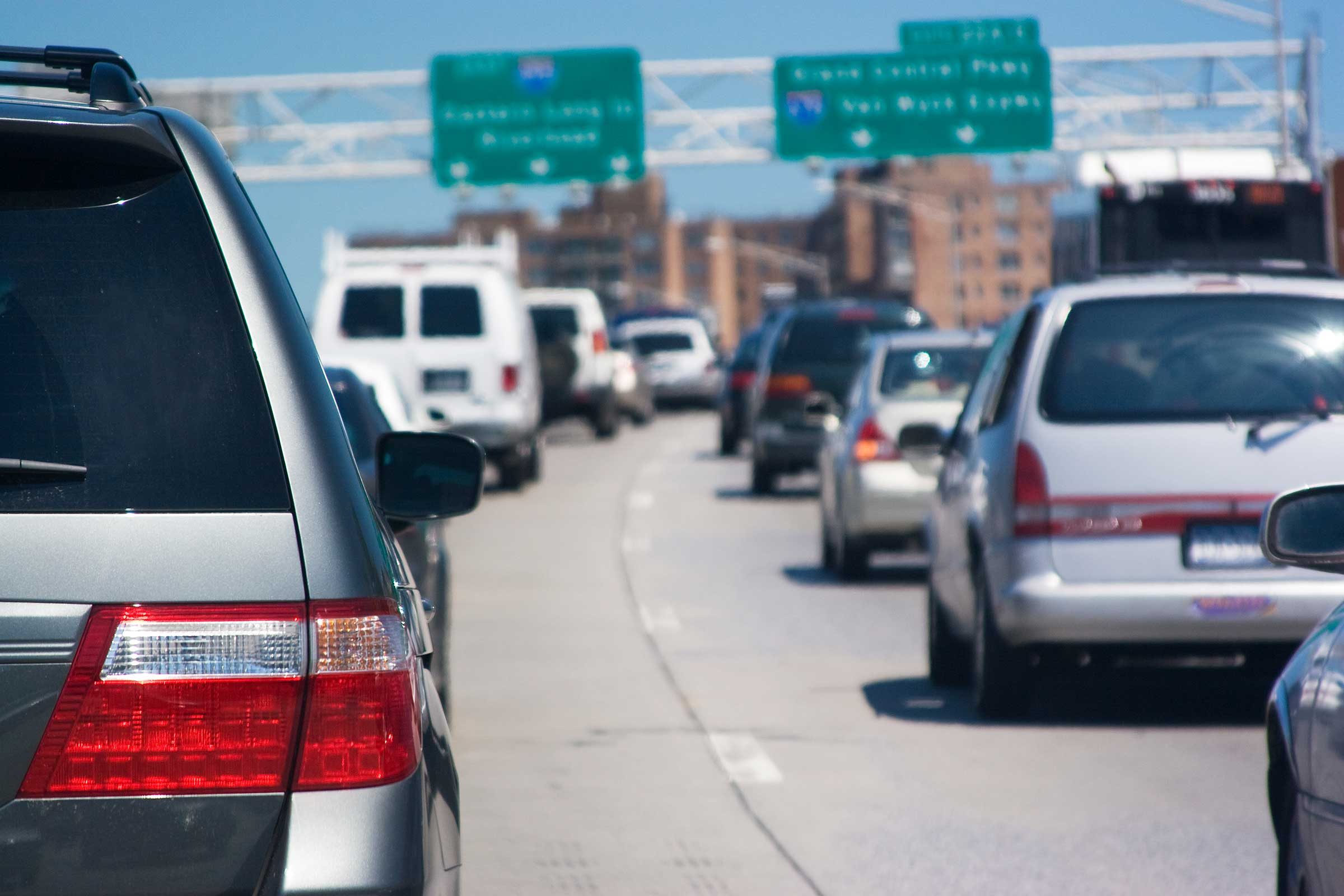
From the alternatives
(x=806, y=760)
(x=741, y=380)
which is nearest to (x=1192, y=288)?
(x=806, y=760)

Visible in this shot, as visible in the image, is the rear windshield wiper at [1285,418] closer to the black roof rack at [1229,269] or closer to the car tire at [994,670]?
the black roof rack at [1229,269]

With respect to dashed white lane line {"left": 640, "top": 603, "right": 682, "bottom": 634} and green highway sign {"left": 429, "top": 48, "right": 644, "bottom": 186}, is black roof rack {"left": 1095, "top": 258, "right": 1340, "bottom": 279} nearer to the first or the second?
dashed white lane line {"left": 640, "top": 603, "right": 682, "bottom": 634}

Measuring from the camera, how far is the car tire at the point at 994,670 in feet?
27.3

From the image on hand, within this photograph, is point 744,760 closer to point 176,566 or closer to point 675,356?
point 176,566

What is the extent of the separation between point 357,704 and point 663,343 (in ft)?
140

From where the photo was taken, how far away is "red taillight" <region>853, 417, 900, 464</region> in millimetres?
14461

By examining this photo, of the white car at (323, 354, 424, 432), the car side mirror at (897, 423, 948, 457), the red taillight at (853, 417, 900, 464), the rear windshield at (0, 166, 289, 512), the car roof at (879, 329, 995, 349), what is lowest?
the red taillight at (853, 417, 900, 464)

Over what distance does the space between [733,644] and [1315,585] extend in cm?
398

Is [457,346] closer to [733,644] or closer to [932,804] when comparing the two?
[733,644]

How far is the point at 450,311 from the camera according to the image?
21.8m

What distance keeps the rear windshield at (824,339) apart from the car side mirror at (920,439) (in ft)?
36.8

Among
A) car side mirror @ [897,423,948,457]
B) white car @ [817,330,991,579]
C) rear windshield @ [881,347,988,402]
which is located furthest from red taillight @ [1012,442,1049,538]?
rear windshield @ [881,347,988,402]

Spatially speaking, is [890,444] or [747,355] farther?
[747,355]

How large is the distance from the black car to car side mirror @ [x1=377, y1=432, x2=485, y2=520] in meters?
23.3
